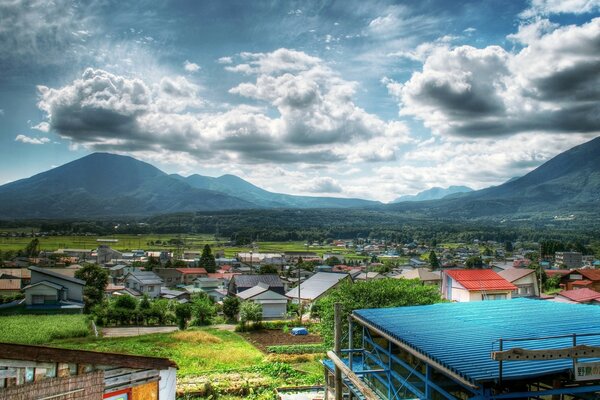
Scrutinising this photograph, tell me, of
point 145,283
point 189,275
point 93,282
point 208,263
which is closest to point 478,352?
point 93,282

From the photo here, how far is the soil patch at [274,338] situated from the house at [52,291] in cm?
1943

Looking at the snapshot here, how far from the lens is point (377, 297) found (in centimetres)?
1988

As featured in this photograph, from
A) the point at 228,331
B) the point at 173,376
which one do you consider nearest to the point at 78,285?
the point at 228,331

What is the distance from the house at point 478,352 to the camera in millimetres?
6488

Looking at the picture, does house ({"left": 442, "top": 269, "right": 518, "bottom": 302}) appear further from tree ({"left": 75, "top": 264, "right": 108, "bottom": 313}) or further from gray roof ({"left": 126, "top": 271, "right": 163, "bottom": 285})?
gray roof ({"left": 126, "top": 271, "right": 163, "bottom": 285})

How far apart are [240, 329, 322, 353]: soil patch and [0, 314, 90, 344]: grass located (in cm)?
1087

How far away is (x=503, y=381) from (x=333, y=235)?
173398 mm

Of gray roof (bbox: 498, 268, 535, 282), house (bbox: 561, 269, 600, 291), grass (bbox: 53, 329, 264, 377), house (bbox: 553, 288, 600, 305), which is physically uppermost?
gray roof (bbox: 498, 268, 535, 282)

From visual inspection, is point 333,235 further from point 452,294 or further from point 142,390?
point 142,390

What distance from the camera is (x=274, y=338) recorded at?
96.6 feet

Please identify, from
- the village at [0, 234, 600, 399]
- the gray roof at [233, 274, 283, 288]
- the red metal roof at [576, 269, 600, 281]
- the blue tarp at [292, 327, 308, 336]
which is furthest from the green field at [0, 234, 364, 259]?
the blue tarp at [292, 327, 308, 336]

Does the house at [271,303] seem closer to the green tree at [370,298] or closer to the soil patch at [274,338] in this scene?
the soil patch at [274,338]

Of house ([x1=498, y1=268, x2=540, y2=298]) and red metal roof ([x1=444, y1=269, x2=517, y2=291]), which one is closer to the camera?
red metal roof ([x1=444, y1=269, x2=517, y2=291])

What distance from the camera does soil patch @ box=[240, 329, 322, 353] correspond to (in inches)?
1083
